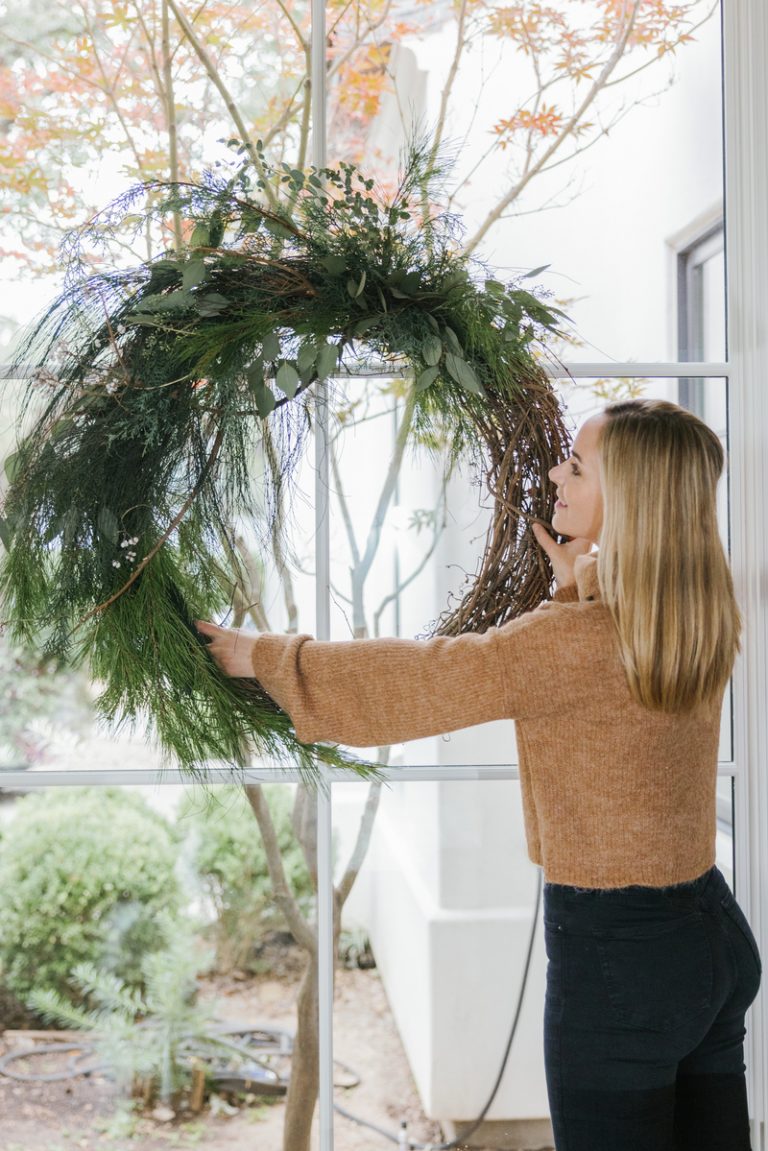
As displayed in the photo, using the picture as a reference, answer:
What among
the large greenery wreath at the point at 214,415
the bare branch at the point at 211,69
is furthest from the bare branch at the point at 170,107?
the large greenery wreath at the point at 214,415

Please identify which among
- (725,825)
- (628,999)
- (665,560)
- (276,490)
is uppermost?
(276,490)

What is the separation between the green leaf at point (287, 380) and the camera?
1131mm

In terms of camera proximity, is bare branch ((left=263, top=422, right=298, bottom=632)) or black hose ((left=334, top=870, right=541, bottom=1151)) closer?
bare branch ((left=263, top=422, right=298, bottom=632))

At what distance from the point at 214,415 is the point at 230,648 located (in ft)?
0.95

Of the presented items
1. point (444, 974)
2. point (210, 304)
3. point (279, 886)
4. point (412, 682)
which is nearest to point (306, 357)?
point (210, 304)

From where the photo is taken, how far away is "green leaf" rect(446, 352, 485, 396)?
116 cm

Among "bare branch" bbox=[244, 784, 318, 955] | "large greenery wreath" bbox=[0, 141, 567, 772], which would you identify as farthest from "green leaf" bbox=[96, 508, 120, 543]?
"bare branch" bbox=[244, 784, 318, 955]

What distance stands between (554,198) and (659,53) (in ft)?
0.99

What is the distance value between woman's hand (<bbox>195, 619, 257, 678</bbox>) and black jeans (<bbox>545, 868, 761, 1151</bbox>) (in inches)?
17.9

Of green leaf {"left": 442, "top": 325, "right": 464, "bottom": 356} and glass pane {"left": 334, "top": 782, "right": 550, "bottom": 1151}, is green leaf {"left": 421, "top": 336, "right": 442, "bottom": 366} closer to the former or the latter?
green leaf {"left": 442, "top": 325, "right": 464, "bottom": 356}

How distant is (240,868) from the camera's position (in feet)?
5.02

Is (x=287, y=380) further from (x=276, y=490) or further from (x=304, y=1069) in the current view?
(x=304, y=1069)

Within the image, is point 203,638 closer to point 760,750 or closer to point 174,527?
point 174,527

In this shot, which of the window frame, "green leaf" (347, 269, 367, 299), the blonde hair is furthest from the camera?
the window frame
